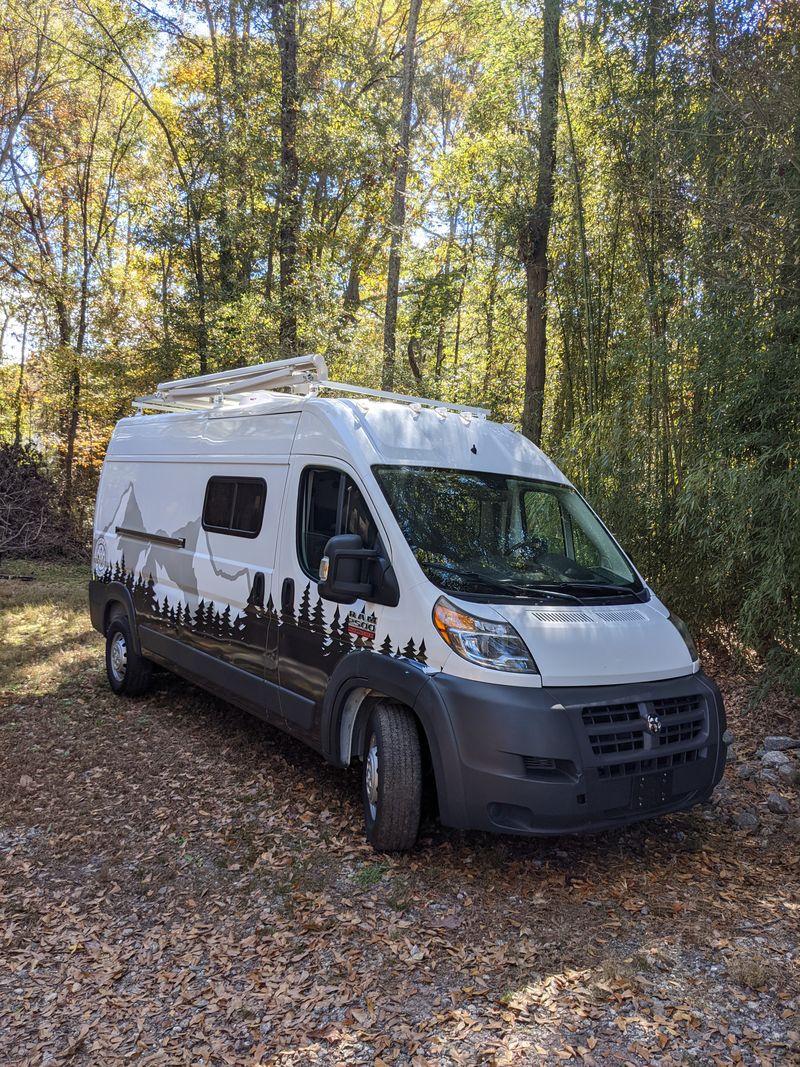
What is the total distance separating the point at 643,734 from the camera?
3.21m

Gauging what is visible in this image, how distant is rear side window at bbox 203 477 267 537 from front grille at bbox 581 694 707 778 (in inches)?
91.1

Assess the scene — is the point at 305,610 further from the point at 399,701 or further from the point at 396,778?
the point at 396,778

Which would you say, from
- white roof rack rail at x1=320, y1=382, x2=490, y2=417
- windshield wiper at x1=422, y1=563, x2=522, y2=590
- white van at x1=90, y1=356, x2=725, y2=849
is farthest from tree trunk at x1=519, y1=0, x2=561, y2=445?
windshield wiper at x1=422, y1=563, x2=522, y2=590

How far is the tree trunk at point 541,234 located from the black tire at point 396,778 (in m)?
5.62

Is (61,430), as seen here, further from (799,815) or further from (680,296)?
(799,815)

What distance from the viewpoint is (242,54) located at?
1342cm

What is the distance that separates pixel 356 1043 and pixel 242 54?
15052 mm

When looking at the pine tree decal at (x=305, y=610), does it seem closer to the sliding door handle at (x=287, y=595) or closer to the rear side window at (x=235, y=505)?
the sliding door handle at (x=287, y=595)

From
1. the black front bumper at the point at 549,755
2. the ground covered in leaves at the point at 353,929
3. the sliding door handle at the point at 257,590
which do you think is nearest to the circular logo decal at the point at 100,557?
the ground covered in leaves at the point at 353,929

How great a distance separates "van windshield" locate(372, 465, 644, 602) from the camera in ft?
11.6

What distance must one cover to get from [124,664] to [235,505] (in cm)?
214

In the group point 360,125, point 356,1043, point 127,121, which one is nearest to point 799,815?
point 356,1043

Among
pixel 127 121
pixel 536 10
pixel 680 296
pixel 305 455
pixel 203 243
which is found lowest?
pixel 305 455

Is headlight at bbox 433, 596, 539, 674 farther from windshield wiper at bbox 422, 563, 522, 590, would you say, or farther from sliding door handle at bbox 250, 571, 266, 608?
sliding door handle at bbox 250, 571, 266, 608
